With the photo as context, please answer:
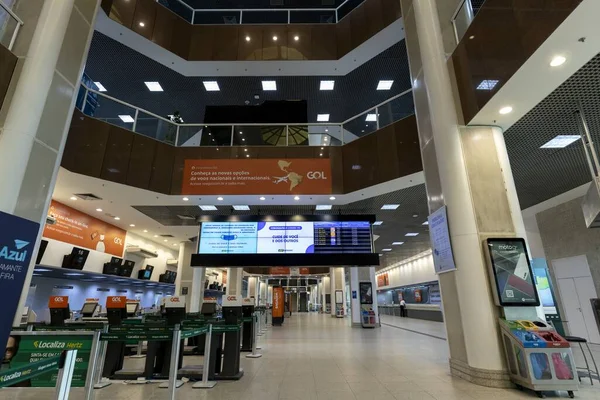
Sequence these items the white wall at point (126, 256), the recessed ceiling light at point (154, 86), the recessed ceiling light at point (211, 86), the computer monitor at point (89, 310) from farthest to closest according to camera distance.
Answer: the recessed ceiling light at point (154, 86) → the recessed ceiling light at point (211, 86) → the white wall at point (126, 256) → the computer monitor at point (89, 310)

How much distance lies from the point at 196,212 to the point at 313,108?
5830 mm

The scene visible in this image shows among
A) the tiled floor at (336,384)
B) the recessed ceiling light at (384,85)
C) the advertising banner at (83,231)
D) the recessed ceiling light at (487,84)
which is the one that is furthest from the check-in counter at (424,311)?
the advertising banner at (83,231)

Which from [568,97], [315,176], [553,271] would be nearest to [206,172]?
[315,176]

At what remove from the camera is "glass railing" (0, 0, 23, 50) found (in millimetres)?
5199

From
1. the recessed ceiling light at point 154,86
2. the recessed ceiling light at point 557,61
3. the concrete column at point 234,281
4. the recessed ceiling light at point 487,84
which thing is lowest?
the concrete column at point 234,281

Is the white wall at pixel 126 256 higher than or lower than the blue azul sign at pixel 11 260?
higher

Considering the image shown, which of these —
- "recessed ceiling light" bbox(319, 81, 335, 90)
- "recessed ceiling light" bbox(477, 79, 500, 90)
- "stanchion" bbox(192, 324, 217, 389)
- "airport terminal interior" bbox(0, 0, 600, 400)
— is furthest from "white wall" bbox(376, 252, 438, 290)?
"stanchion" bbox(192, 324, 217, 389)

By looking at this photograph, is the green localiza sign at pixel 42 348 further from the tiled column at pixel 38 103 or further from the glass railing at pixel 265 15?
the glass railing at pixel 265 15

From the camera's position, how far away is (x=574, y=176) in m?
7.77

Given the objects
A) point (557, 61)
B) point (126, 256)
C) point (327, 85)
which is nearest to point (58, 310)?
point (126, 256)

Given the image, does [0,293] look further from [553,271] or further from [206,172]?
[553,271]

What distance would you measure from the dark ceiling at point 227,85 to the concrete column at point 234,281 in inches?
554

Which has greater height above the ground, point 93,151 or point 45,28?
point 45,28

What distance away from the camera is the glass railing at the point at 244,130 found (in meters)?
8.27
